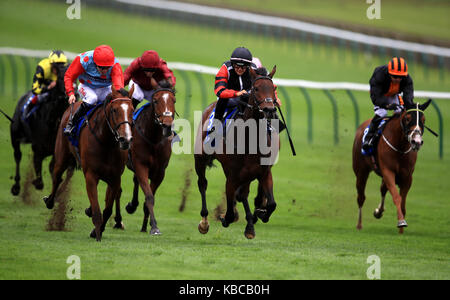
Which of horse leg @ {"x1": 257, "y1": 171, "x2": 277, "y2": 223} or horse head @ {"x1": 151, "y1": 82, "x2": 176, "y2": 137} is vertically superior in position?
horse head @ {"x1": 151, "y1": 82, "x2": 176, "y2": 137}

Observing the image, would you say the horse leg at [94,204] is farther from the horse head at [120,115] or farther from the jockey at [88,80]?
the jockey at [88,80]

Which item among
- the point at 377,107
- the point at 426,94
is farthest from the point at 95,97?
the point at 426,94

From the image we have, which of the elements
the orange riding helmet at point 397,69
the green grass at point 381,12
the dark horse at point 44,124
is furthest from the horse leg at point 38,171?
the green grass at point 381,12

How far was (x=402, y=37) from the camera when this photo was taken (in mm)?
31672

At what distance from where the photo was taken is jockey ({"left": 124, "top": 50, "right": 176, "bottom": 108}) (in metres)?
11.7

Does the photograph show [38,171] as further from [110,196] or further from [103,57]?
[103,57]

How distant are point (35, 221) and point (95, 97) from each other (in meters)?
2.53

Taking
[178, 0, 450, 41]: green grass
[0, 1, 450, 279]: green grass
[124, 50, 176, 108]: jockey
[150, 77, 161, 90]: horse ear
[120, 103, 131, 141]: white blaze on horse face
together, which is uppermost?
[178, 0, 450, 41]: green grass

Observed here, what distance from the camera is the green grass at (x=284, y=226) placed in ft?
29.6

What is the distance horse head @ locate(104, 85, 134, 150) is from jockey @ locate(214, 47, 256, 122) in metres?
1.18

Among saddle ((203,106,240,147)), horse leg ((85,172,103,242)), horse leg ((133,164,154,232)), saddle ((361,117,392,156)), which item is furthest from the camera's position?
saddle ((361,117,392,156))

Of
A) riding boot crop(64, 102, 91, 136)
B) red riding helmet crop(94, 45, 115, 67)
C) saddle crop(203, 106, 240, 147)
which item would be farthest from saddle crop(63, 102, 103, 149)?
saddle crop(203, 106, 240, 147)

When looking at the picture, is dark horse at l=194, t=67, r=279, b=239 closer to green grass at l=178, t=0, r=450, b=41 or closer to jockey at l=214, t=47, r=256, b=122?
jockey at l=214, t=47, r=256, b=122

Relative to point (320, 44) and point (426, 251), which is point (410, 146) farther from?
point (320, 44)
